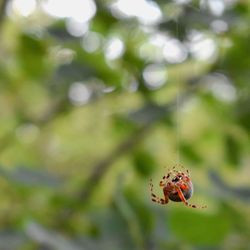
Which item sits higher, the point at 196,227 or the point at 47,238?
the point at 47,238

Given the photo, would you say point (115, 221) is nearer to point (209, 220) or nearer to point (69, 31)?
point (209, 220)

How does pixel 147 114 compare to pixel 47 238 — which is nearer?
pixel 47 238

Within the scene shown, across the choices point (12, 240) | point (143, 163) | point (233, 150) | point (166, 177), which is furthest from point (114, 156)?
point (166, 177)

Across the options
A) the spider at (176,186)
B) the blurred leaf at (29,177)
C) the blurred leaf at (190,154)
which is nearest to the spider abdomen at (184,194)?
the spider at (176,186)

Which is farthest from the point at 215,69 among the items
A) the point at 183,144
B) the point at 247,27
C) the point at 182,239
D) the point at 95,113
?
the point at 95,113

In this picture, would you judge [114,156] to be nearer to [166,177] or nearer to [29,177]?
[29,177]

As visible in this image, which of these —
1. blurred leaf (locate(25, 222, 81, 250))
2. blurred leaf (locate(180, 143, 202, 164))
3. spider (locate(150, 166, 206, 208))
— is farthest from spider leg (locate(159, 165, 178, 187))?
blurred leaf (locate(180, 143, 202, 164))
